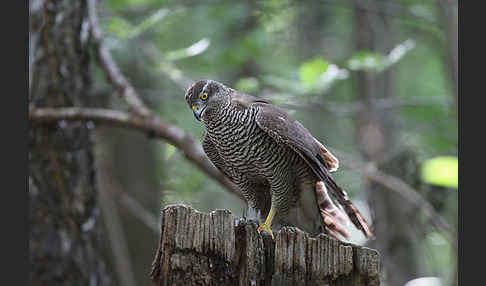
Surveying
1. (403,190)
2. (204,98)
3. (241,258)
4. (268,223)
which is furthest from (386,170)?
(241,258)

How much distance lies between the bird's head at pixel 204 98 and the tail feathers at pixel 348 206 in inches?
38.0

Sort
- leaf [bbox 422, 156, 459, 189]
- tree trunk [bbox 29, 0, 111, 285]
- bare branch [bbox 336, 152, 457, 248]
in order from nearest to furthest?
leaf [bbox 422, 156, 459, 189]
tree trunk [bbox 29, 0, 111, 285]
bare branch [bbox 336, 152, 457, 248]

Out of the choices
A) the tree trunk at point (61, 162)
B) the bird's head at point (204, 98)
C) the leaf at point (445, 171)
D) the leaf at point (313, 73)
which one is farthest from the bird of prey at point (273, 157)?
the tree trunk at point (61, 162)

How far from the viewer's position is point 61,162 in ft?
18.3

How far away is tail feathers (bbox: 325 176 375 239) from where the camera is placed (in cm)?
376

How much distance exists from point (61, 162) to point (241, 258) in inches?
127

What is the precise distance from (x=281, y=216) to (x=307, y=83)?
1.60 metres

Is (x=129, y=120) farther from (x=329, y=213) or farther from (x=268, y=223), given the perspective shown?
(x=329, y=213)

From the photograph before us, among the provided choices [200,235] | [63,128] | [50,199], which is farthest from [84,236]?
[200,235]

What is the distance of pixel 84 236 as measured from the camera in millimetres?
5570

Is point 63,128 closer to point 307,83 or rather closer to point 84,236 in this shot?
point 84,236

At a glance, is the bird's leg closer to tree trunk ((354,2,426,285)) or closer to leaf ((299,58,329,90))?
leaf ((299,58,329,90))

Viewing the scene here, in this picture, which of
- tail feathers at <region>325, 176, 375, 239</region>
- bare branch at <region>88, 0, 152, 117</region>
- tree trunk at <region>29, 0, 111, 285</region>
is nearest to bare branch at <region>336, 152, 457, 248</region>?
tail feathers at <region>325, 176, 375, 239</region>

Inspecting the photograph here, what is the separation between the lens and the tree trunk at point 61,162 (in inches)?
211
